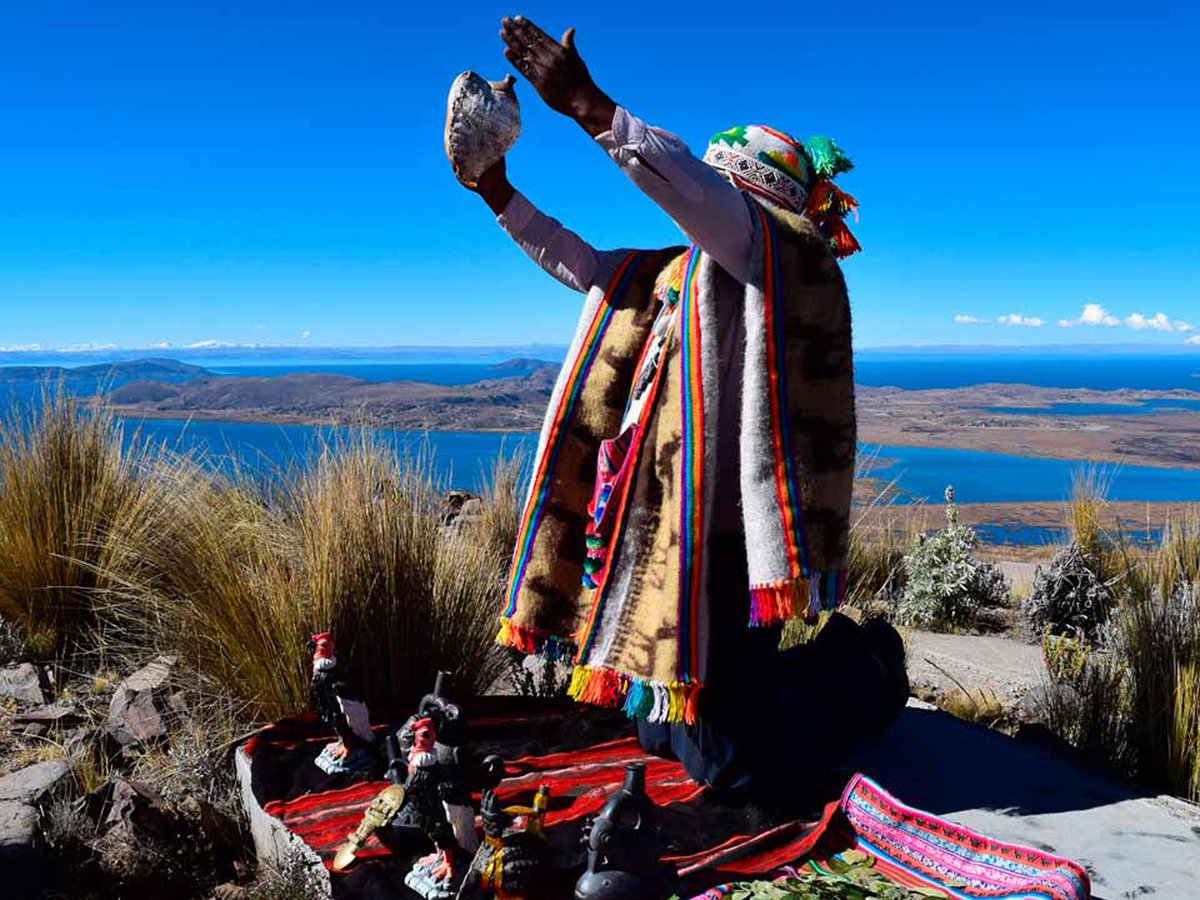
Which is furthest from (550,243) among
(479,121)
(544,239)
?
(479,121)

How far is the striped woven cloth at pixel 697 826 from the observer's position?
2172 mm

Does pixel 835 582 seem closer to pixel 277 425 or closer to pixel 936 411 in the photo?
pixel 277 425

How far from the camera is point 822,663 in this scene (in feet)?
9.50

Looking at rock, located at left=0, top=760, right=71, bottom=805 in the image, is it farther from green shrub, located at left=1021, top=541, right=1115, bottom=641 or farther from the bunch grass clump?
green shrub, located at left=1021, top=541, right=1115, bottom=641

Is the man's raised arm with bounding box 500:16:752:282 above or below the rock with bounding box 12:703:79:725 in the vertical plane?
above

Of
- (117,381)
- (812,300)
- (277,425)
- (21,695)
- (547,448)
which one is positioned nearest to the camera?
(812,300)

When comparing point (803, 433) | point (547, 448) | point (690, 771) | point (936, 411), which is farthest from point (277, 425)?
point (936, 411)

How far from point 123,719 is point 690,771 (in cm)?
212

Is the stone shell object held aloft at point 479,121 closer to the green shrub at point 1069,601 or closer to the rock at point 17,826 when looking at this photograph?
the rock at point 17,826

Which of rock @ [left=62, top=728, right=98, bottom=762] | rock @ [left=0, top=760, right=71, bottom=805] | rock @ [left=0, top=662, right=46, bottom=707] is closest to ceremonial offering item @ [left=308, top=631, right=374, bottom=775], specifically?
rock @ [left=0, top=760, right=71, bottom=805]

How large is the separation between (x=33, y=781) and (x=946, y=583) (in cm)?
501

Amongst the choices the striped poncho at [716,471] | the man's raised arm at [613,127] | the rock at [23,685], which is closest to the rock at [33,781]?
the rock at [23,685]

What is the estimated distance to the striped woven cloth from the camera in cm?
217

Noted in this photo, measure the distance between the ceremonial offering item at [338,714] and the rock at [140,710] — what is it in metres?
0.94
